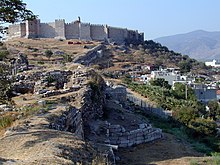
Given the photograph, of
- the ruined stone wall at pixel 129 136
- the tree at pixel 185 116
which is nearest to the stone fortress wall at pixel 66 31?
the tree at pixel 185 116

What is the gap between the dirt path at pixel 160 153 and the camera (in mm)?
11226

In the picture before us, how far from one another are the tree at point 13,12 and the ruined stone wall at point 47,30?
75.2 m

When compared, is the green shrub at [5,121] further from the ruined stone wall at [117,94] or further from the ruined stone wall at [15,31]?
the ruined stone wall at [15,31]

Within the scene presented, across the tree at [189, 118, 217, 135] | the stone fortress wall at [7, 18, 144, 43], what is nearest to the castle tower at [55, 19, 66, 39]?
the stone fortress wall at [7, 18, 144, 43]

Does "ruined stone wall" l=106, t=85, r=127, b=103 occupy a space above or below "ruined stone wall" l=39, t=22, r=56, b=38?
below

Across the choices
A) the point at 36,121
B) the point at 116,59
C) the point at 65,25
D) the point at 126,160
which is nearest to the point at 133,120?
the point at 126,160

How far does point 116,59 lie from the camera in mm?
70125

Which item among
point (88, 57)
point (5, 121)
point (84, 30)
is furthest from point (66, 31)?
point (5, 121)

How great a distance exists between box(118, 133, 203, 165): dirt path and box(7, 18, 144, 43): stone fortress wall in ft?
223

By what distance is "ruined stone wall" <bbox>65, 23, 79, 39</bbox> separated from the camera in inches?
3339

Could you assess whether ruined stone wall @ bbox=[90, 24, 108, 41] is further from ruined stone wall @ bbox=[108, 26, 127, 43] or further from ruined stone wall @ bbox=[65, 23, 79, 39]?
ruined stone wall @ bbox=[65, 23, 79, 39]

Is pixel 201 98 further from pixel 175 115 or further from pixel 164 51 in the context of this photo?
pixel 164 51

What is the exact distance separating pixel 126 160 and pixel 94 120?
3242mm

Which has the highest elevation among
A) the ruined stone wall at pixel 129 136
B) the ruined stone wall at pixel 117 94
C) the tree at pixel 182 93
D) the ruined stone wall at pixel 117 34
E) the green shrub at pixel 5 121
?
the ruined stone wall at pixel 117 34
